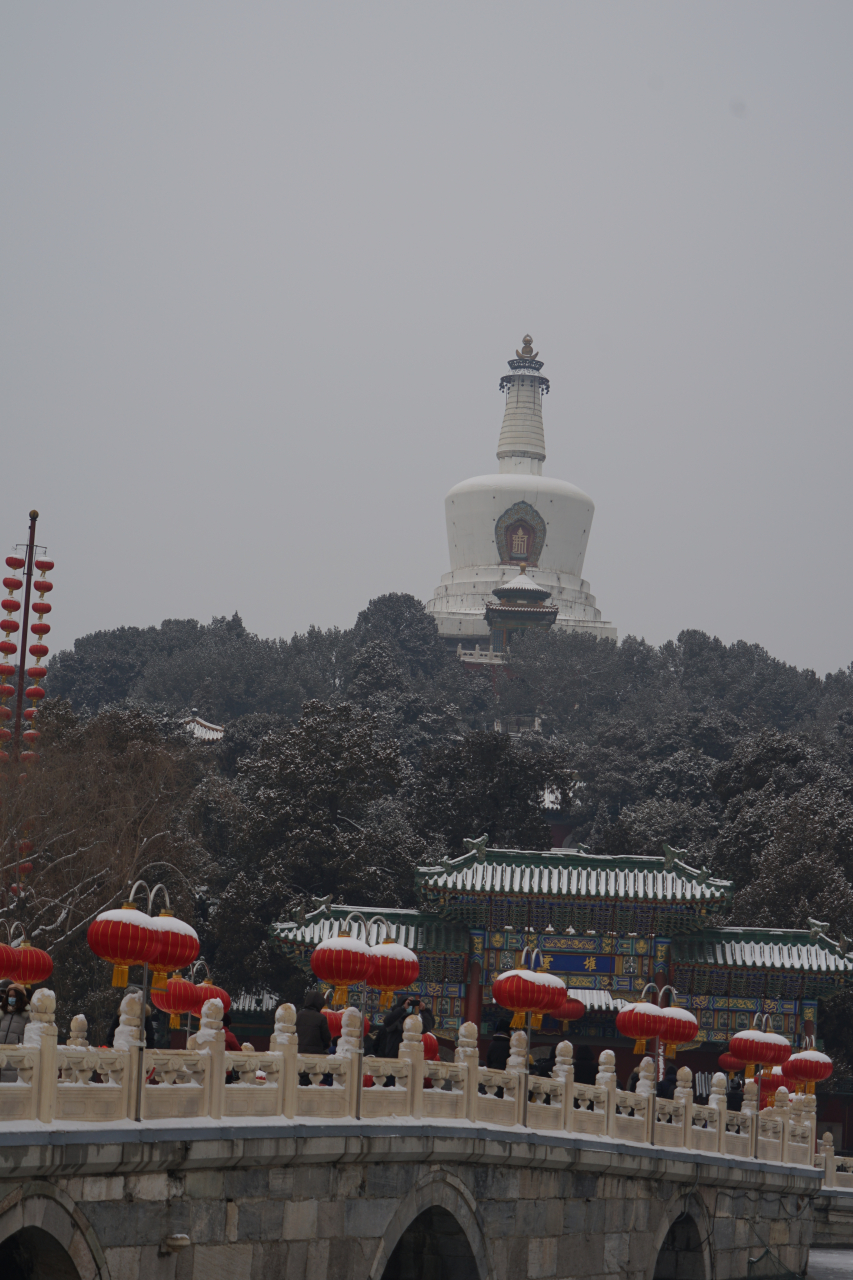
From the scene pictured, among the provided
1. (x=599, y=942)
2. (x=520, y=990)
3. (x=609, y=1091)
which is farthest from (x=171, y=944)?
(x=599, y=942)

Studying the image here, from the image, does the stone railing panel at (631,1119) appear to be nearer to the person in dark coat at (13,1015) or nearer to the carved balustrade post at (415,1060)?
the carved balustrade post at (415,1060)

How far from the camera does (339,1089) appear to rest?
15172 mm

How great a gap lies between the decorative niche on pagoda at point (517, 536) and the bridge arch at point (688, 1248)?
6633 cm

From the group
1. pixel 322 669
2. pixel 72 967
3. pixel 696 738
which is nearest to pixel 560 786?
pixel 696 738

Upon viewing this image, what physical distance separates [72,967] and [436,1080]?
16.6 metres

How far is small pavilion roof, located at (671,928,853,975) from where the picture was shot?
1267 inches

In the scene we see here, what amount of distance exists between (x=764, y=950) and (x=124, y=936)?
20.4 meters

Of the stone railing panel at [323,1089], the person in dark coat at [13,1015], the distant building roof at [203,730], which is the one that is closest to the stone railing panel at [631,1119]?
the stone railing panel at [323,1089]

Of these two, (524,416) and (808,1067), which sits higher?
(524,416)

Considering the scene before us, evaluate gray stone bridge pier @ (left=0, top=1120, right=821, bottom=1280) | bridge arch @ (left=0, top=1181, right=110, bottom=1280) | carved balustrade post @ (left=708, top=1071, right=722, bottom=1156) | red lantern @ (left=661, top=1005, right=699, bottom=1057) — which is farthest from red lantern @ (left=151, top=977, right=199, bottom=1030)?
carved balustrade post @ (left=708, top=1071, right=722, bottom=1156)

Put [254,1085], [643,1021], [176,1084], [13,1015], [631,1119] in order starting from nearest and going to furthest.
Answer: [13,1015] → [176,1084] → [254,1085] → [631,1119] → [643,1021]

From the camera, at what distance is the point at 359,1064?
15.3m

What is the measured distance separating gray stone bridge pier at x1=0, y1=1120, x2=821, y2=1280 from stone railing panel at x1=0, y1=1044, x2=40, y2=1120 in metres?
0.20

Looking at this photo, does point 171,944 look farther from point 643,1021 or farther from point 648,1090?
point 643,1021
